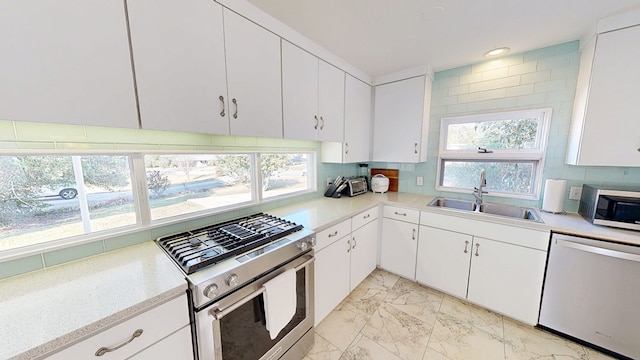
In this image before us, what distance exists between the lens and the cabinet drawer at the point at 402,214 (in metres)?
2.15

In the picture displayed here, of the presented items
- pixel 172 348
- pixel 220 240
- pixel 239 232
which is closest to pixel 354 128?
pixel 239 232

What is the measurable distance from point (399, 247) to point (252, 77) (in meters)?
2.07

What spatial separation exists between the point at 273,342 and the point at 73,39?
65.7 inches

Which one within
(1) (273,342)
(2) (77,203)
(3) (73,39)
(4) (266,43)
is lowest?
(1) (273,342)

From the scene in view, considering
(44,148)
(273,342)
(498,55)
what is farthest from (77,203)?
(498,55)

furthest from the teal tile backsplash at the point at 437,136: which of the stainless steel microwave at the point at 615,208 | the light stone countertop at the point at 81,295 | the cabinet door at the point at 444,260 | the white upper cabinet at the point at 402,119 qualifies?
the cabinet door at the point at 444,260

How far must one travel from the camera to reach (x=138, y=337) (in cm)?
79

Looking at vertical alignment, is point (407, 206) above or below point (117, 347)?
above

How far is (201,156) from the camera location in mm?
1537

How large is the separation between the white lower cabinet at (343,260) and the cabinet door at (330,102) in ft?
2.69

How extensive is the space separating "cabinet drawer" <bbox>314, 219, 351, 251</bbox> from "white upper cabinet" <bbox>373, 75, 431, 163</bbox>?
1.14 metres

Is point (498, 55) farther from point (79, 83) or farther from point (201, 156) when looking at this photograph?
point (79, 83)

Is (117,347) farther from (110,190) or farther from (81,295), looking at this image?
(110,190)

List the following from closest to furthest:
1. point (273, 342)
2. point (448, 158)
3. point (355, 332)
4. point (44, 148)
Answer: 1. point (44, 148)
2. point (273, 342)
3. point (355, 332)
4. point (448, 158)
